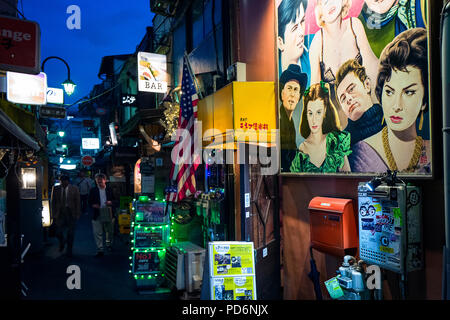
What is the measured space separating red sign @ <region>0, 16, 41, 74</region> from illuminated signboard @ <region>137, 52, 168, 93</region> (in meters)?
5.03

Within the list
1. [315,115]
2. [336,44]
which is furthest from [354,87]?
[315,115]

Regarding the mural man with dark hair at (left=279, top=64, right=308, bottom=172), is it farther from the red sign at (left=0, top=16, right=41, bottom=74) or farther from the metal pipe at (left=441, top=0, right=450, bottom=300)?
the red sign at (left=0, top=16, right=41, bottom=74)

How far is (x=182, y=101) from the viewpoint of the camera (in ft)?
23.5

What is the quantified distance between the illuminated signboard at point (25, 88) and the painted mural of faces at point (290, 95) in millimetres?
9167

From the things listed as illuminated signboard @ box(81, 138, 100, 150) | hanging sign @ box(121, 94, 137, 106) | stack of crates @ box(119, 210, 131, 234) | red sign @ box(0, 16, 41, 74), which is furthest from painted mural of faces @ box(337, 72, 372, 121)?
illuminated signboard @ box(81, 138, 100, 150)

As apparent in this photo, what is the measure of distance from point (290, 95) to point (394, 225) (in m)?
2.93

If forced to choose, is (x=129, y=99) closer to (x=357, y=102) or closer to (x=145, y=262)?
(x=145, y=262)

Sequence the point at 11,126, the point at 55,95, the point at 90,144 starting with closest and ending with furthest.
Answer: the point at 11,126
the point at 55,95
the point at 90,144

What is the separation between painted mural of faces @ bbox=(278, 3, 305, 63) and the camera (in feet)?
17.7

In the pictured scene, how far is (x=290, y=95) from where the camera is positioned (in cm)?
573

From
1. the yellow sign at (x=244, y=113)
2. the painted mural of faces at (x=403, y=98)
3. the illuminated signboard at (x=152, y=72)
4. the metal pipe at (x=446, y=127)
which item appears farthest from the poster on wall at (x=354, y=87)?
the illuminated signboard at (x=152, y=72)

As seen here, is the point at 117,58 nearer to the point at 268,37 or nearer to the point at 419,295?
the point at 268,37

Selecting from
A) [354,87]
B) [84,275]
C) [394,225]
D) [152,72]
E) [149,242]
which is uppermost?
[152,72]

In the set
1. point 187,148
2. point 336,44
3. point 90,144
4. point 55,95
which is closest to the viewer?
point 336,44
